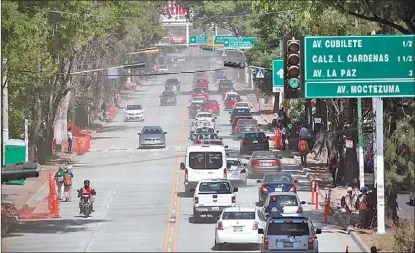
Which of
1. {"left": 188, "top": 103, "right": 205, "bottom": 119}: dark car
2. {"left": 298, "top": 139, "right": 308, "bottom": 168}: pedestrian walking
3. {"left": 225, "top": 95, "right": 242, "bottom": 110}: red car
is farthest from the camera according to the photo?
{"left": 225, "top": 95, "right": 242, "bottom": 110}: red car

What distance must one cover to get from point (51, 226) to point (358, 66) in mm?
16255

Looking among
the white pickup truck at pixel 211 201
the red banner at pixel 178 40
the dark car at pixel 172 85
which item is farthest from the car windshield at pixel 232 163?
the red banner at pixel 178 40

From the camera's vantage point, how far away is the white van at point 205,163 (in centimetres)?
4956

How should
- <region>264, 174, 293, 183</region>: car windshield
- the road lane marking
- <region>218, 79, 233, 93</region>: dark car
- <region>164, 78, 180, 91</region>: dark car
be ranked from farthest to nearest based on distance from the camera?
<region>218, 79, 233, 93</region>: dark car, <region>164, 78, 180, 91</region>: dark car, <region>264, 174, 293, 183</region>: car windshield, the road lane marking

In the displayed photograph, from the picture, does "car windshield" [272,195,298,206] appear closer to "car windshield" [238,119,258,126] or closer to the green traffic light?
the green traffic light

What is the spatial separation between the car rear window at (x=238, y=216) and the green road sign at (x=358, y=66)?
633 cm

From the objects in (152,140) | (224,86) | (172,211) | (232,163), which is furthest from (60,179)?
(224,86)

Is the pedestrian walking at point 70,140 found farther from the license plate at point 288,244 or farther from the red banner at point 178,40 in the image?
the red banner at point 178,40

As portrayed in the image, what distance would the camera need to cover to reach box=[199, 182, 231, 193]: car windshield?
4309 centimetres

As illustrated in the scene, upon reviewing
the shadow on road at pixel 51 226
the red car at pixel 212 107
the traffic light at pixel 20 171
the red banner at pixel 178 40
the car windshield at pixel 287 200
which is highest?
the red banner at pixel 178 40

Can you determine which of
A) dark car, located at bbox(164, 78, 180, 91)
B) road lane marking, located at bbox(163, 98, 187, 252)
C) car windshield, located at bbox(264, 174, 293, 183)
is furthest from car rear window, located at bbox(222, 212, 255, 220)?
dark car, located at bbox(164, 78, 180, 91)

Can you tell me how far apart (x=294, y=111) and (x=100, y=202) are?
29.4m

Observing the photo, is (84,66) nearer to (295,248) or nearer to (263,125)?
(263,125)

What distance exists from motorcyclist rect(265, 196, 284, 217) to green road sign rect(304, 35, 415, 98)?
9794mm
